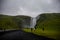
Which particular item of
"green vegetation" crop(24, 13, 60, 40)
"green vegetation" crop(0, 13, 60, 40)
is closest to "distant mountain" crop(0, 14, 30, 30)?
"green vegetation" crop(0, 13, 60, 40)

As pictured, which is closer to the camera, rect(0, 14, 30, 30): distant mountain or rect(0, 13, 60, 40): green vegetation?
rect(0, 13, 60, 40): green vegetation

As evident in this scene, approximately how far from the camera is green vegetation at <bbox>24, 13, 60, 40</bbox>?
4.85 ft

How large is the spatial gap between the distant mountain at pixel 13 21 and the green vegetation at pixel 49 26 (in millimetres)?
135

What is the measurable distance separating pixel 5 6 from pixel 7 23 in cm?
31

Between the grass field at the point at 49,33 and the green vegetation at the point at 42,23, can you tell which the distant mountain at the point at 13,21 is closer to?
the green vegetation at the point at 42,23

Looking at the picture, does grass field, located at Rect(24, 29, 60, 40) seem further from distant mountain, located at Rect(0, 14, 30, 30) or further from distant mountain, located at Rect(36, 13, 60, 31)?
distant mountain, located at Rect(0, 14, 30, 30)

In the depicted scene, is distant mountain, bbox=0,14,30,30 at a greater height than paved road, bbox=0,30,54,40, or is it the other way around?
distant mountain, bbox=0,14,30,30

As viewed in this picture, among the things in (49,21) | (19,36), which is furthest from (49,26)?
(19,36)

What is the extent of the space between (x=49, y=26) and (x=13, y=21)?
475 mm

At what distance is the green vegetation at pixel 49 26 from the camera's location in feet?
4.85

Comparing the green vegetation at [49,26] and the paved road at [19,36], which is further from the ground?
the green vegetation at [49,26]

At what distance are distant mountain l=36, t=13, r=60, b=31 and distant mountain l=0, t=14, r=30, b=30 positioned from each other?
0.18 metres

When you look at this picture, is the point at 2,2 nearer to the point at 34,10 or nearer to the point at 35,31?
the point at 34,10

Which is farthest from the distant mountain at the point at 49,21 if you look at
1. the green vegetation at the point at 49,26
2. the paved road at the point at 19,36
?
the paved road at the point at 19,36
